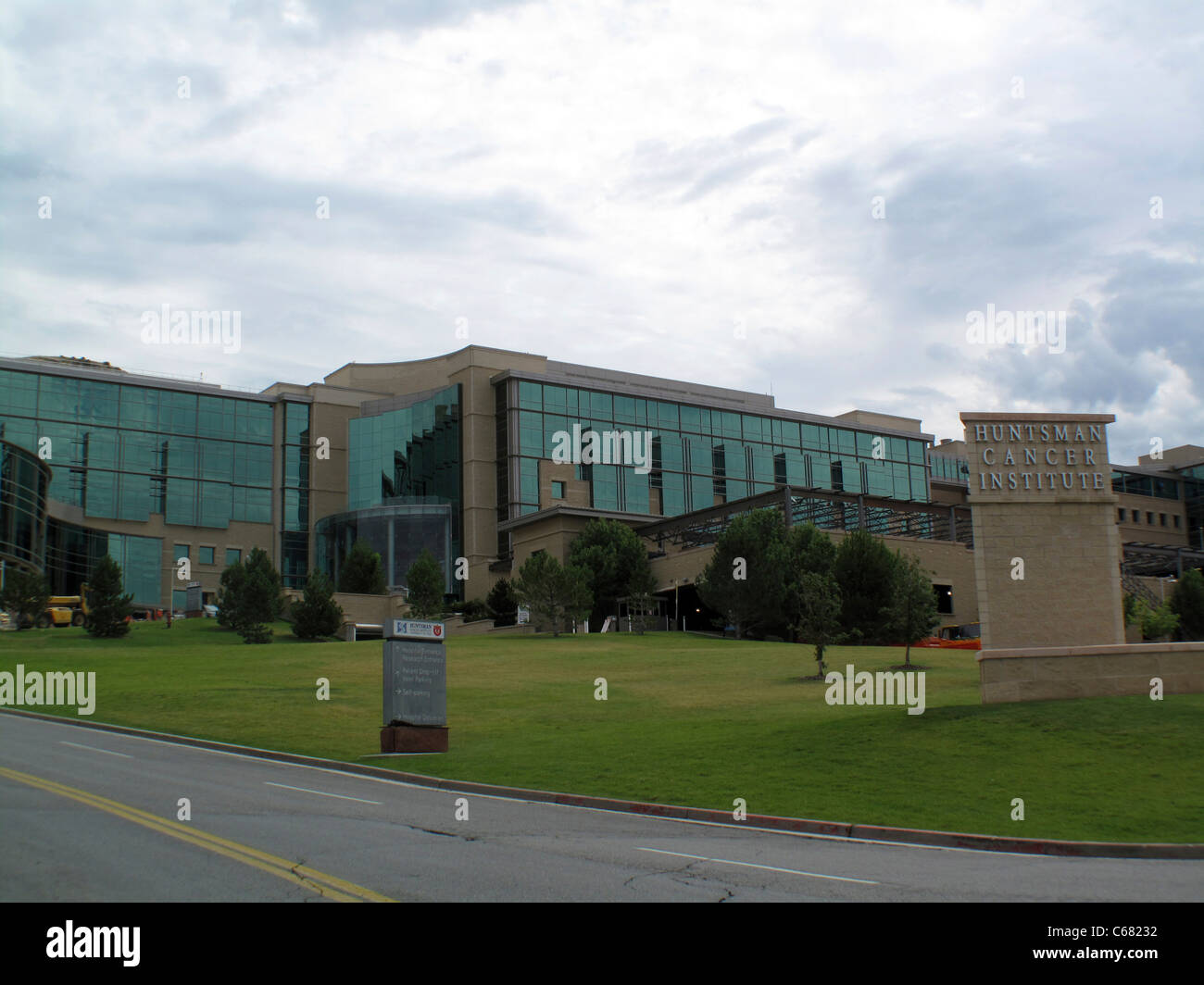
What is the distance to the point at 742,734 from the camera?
23.8 meters

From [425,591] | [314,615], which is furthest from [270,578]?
[425,591]

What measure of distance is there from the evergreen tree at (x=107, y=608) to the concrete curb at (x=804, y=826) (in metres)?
37.6

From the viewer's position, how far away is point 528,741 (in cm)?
2489

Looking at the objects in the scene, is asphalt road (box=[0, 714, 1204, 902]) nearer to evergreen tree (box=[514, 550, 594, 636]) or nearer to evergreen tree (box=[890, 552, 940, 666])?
evergreen tree (box=[890, 552, 940, 666])

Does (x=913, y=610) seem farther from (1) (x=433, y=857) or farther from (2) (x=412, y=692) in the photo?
(1) (x=433, y=857)

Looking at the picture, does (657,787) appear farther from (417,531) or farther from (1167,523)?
(1167,523)

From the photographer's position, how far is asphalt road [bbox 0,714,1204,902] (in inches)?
381

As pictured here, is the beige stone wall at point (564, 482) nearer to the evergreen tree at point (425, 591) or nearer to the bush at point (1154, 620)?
the evergreen tree at point (425, 591)

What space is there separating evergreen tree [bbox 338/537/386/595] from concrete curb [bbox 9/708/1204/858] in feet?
181

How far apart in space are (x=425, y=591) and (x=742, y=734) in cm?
4491

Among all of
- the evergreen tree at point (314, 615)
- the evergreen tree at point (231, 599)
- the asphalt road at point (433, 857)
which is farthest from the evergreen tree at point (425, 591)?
the asphalt road at point (433, 857)

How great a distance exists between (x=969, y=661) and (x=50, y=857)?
37079mm

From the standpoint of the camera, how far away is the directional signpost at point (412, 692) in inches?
949

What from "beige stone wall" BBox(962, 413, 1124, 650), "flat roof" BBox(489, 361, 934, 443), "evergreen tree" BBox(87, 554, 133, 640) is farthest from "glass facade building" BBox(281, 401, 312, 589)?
"beige stone wall" BBox(962, 413, 1124, 650)
